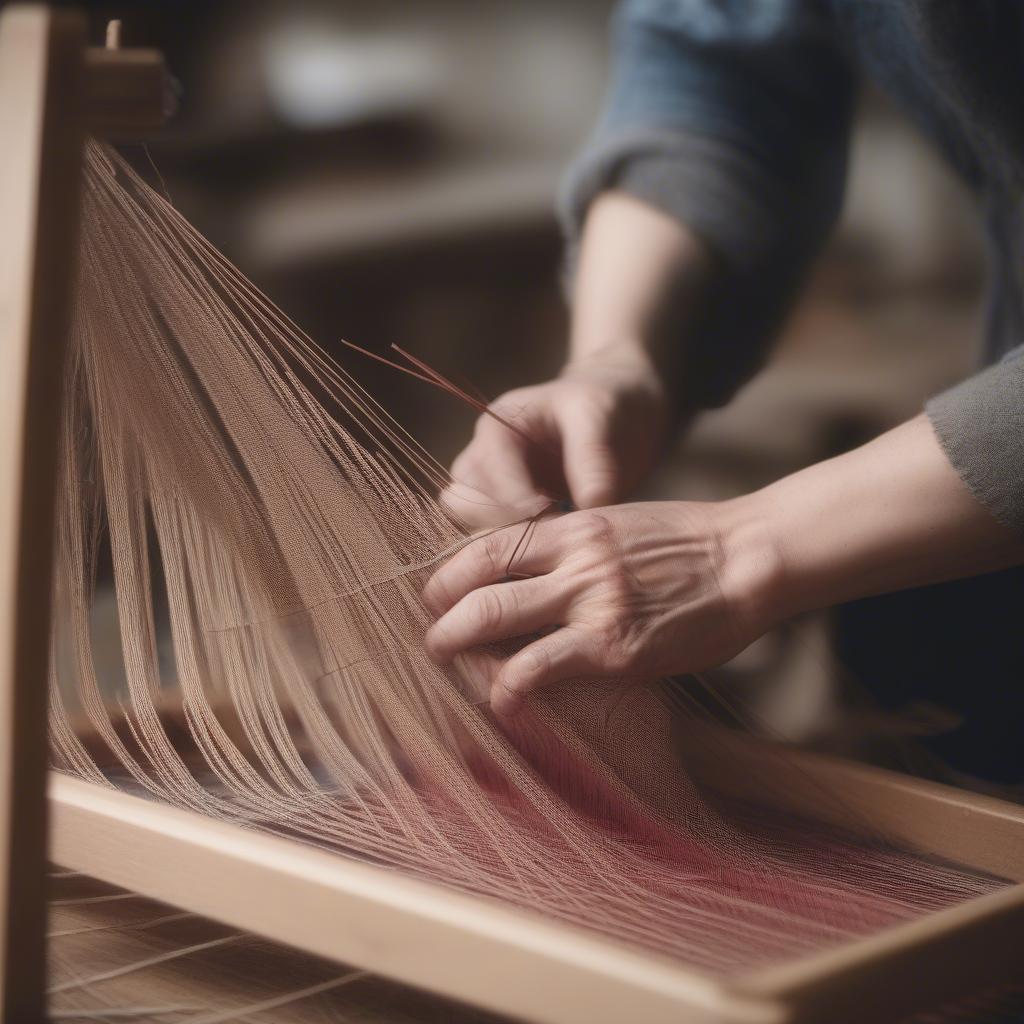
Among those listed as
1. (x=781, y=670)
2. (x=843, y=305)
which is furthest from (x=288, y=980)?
(x=843, y=305)

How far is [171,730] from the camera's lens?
71 centimetres

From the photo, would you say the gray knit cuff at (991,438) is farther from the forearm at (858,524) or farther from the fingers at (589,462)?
the fingers at (589,462)

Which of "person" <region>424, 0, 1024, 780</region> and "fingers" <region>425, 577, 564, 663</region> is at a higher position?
"person" <region>424, 0, 1024, 780</region>

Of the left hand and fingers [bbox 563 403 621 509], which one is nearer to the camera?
the left hand

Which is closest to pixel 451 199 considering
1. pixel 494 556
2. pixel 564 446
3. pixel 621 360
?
pixel 621 360

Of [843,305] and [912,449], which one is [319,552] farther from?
[843,305]

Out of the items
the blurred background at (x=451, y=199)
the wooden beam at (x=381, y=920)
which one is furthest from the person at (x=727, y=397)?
the blurred background at (x=451, y=199)

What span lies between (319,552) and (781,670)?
2.31 feet

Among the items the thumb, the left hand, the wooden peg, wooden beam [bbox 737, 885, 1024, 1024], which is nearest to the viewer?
wooden beam [bbox 737, 885, 1024, 1024]

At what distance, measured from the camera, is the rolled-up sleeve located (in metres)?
0.95

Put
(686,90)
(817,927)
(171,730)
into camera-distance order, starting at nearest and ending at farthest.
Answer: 1. (817,927)
2. (171,730)
3. (686,90)

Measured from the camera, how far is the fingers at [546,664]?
1.79 ft

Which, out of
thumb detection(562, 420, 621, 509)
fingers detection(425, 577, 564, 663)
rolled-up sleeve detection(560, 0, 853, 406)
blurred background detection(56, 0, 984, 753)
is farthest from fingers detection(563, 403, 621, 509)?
blurred background detection(56, 0, 984, 753)

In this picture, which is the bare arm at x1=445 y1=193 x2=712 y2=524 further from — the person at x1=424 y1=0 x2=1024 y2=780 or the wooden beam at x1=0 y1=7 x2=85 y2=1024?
the wooden beam at x1=0 y1=7 x2=85 y2=1024
